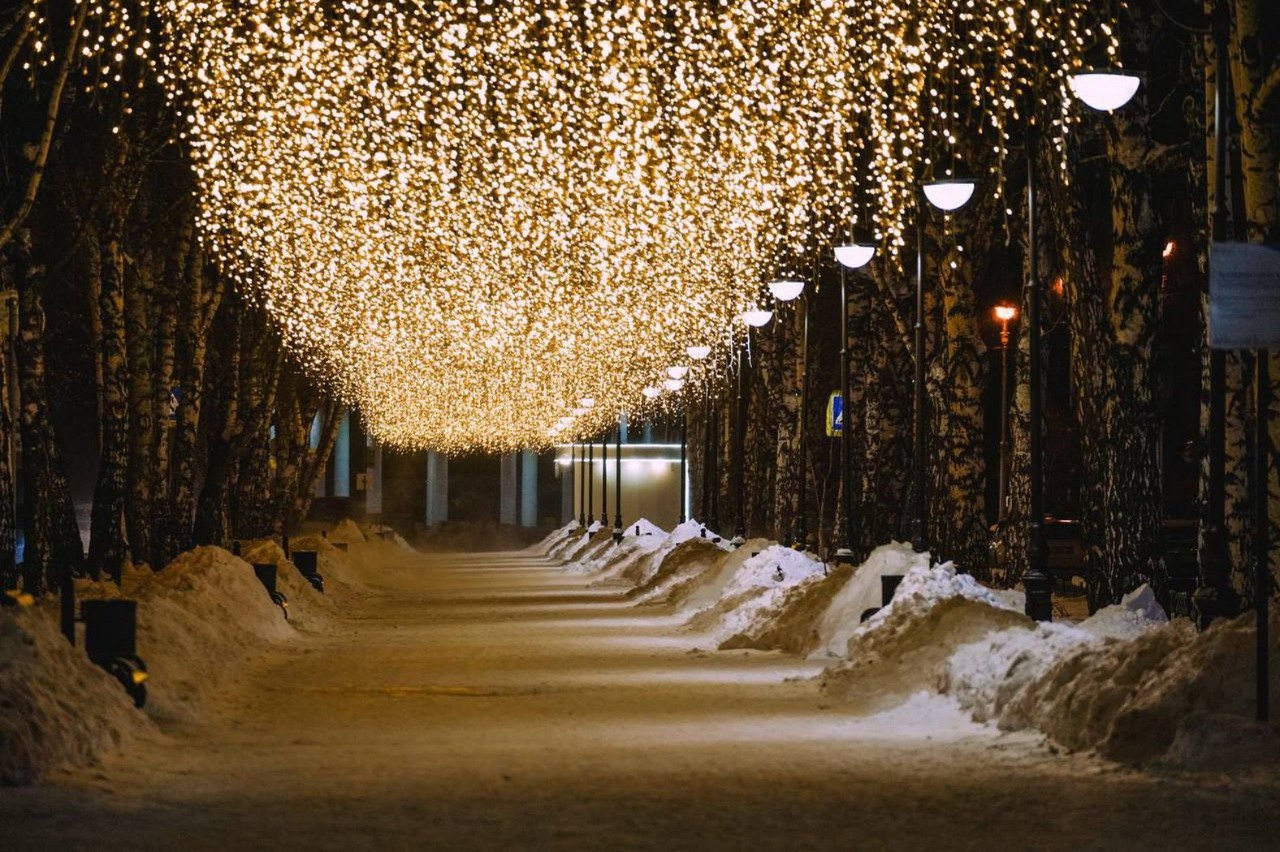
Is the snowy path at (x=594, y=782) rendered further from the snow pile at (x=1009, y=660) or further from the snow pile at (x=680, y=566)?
the snow pile at (x=680, y=566)

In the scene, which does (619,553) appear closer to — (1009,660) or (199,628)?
(199,628)

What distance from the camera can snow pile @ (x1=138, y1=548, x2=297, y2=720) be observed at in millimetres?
18688

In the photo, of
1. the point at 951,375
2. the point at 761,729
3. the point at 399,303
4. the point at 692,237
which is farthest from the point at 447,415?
the point at 761,729

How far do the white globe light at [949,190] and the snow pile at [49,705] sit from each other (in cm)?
1215

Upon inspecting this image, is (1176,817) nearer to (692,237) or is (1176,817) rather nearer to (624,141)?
(624,141)

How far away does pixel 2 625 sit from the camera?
14336mm

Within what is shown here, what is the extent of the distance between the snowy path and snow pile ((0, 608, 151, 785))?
0.23 m

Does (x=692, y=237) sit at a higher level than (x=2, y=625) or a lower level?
higher

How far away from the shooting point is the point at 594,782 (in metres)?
13.5

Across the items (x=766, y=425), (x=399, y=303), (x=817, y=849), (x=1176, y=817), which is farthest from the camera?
(x=766, y=425)

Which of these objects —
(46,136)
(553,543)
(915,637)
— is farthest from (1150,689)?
(553,543)

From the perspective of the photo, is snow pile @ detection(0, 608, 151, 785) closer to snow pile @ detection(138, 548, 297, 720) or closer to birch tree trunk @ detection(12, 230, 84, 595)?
snow pile @ detection(138, 548, 297, 720)

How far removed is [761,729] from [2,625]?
5.78 meters

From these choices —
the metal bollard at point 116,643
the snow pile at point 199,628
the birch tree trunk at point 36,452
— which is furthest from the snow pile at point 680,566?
the metal bollard at point 116,643
